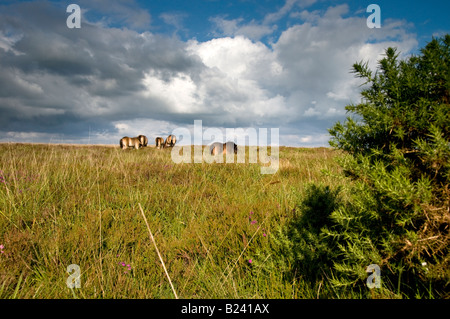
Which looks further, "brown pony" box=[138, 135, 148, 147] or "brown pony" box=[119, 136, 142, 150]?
"brown pony" box=[138, 135, 148, 147]

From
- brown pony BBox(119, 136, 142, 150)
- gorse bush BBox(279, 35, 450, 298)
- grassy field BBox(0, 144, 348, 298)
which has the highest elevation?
brown pony BBox(119, 136, 142, 150)

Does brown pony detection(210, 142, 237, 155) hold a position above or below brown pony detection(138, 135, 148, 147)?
below

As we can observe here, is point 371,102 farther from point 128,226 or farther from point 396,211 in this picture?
point 128,226

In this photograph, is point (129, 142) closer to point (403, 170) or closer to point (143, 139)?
point (143, 139)

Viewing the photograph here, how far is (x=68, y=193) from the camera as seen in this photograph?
4.34m

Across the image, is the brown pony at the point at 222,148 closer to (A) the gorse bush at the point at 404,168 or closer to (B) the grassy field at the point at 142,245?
(B) the grassy field at the point at 142,245

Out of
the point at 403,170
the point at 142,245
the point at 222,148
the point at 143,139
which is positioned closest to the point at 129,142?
the point at 143,139

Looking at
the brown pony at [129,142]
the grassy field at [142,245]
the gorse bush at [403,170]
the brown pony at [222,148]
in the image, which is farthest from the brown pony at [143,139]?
the gorse bush at [403,170]

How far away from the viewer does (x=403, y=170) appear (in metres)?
1.39

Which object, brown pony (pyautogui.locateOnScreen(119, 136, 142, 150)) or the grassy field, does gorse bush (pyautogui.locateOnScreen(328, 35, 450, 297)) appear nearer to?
the grassy field

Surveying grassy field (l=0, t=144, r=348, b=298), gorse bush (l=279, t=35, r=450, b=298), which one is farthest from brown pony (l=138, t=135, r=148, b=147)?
gorse bush (l=279, t=35, r=450, b=298)

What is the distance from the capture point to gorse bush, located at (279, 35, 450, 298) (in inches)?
51.2

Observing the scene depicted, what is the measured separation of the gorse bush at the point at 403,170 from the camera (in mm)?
1300

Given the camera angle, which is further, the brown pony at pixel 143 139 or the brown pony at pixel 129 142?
the brown pony at pixel 143 139
